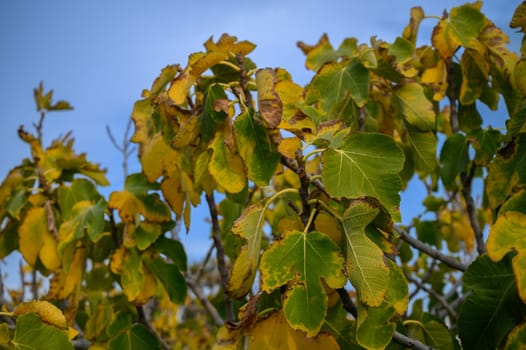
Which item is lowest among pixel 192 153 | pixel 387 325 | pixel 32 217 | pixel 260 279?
pixel 387 325

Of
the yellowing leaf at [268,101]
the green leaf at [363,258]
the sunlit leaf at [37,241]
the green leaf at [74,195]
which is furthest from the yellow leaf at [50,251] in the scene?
the green leaf at [363,258]

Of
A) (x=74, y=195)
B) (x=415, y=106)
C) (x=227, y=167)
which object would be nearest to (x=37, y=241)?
(x=74, y=195)

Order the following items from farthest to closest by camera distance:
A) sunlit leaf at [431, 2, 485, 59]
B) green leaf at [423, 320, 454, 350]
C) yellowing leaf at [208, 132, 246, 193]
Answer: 1. sunlit leaf at [431, 2, 485, 59]
2. green leaf at [423, 320, 454, 350]
3. yellowing leaf at [208, 132, 246, 193]

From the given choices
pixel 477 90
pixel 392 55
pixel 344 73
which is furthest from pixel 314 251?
pixel 477 90

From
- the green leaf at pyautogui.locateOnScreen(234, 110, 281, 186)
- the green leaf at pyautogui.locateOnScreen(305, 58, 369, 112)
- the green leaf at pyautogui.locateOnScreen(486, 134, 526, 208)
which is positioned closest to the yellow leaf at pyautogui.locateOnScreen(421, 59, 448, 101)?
the green leaf at pyautogui.locateOnScreen(305, 58, 369, 112)

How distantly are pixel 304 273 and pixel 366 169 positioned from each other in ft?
0.79

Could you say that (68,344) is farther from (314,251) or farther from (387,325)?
(387,325)

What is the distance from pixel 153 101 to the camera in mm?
1349

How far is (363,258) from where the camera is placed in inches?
38.2

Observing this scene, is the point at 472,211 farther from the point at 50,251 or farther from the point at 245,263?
the point at 50,251

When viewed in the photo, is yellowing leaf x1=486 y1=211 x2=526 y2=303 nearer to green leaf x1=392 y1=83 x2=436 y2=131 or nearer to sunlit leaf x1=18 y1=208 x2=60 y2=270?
green leaf x1=392 y1=83 x2=436 y2=131

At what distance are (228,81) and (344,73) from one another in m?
0.41

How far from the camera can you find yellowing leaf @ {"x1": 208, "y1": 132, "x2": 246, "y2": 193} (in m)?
1.15

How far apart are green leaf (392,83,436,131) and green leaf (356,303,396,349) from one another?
0.80 metres
